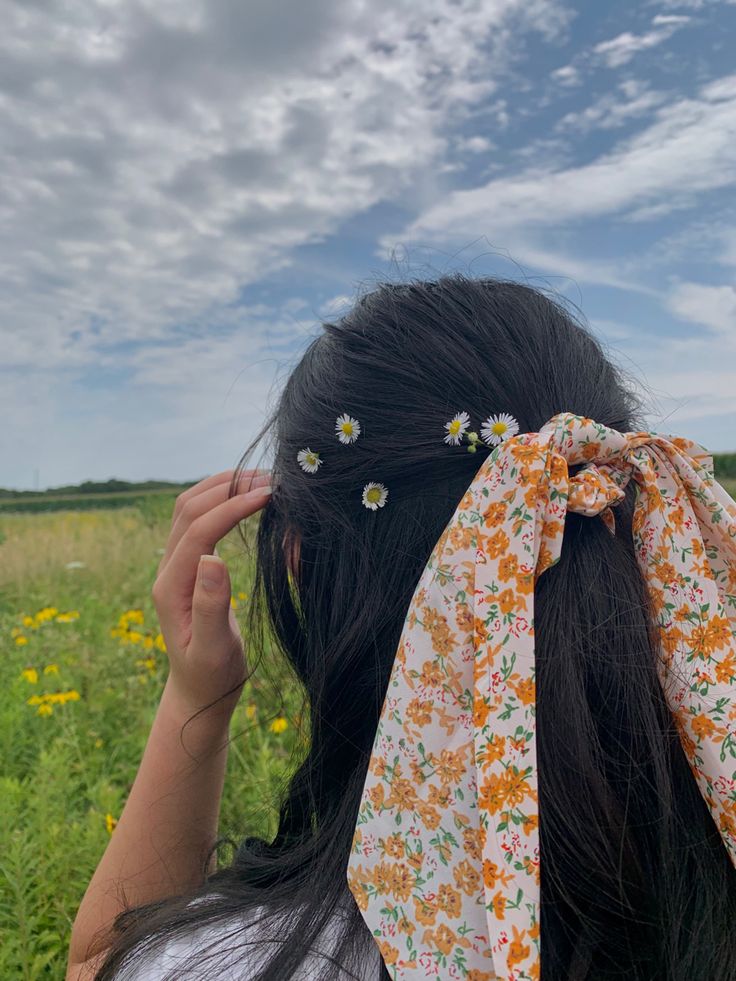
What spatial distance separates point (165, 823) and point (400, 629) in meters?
0.67

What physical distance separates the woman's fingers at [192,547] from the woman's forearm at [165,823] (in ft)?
0.57

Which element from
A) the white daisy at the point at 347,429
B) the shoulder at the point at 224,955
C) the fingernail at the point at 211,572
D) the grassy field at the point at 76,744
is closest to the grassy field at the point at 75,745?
the grassy field at the point at 76,744

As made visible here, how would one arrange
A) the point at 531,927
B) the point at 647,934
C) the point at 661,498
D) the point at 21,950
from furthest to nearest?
the point at 21,950
the point at 661,498
the point at 647,934
the point at 531,927

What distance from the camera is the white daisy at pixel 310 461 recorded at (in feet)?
3.67

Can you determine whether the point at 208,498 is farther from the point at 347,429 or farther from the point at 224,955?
the point at 224,955

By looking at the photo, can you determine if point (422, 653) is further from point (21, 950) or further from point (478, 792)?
point (21, 950)

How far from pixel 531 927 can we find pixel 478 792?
0.13 m

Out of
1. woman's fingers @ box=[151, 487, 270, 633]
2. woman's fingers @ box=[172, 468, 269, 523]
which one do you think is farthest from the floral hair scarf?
woman's fingers @ box=[172, 468, 269, 523]

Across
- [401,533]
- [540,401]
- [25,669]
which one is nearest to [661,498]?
[540,401]

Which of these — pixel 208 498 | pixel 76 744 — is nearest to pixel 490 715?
pixel 208 498

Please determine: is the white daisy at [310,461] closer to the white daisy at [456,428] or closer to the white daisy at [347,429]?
the white daisy at [347,429]

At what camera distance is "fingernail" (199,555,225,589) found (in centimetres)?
124

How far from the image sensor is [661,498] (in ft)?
3.33

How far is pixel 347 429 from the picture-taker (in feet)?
3.53
